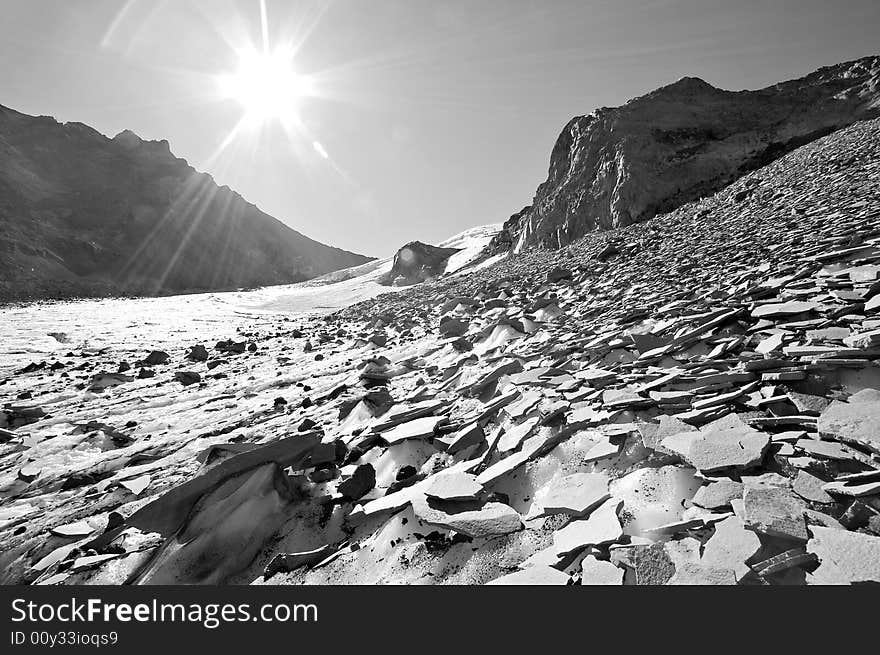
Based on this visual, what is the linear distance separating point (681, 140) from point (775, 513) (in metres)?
A: 31.3

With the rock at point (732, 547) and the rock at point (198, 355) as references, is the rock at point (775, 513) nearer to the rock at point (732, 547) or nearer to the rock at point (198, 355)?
the rock at point (732, 547)

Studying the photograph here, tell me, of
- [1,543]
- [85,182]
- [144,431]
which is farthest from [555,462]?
[85,182]

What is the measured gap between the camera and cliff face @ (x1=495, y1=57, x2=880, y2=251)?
22109 millimetres

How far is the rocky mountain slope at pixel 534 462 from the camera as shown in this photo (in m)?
1.51

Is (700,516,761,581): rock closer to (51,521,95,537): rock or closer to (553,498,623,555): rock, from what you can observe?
(553,498,623,555): rock

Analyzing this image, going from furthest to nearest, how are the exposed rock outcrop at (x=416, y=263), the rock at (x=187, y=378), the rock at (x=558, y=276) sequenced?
1. the exposed rock outcrop at (x=416, y=263)
2. the rock at (x=558, y=276)
3. the rock at (x=187, y=378)

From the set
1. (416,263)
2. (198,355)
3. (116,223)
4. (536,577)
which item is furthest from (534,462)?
(116,223)

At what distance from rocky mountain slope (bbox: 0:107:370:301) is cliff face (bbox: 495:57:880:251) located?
50.2 m

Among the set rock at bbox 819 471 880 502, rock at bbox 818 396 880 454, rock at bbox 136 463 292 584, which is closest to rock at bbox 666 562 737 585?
rock at bbox 819 471 880 502

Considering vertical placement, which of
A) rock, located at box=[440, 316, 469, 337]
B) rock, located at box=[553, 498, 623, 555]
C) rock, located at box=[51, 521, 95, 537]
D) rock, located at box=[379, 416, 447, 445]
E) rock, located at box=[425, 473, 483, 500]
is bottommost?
rock, located at box=[553, 498, 623, 555]

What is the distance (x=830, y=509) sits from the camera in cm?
144

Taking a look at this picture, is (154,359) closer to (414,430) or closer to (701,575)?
(414,430)

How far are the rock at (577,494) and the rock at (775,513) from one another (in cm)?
58

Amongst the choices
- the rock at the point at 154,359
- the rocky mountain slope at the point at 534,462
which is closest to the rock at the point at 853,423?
the rocky mountain slope at the point at 534,462
